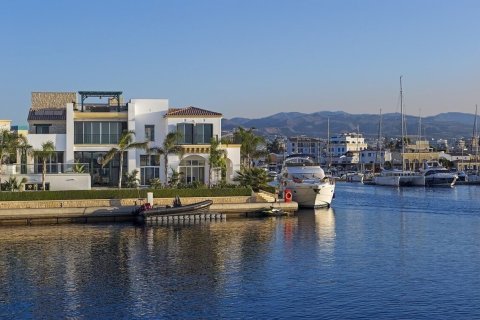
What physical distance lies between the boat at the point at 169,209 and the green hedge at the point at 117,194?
3.06 m

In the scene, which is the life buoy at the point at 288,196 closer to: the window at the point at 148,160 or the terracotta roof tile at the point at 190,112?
the terracotta roof tile at the point at 190,112

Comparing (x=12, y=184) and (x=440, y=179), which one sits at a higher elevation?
(x=12, y=184)

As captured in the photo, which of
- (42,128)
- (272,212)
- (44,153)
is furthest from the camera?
(42,128)

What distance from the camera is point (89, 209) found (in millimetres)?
55719

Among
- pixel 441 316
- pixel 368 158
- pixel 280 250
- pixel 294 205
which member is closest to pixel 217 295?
pixel 441 316

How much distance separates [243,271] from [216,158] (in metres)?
33.4

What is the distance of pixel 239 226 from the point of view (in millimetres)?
52812

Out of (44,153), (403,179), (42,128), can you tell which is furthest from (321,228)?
(403,179)

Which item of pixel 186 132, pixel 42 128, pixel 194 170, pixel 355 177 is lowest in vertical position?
pixel 355 177

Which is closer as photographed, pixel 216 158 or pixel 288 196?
pixel 288 196

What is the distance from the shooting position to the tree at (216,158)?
67.5 m

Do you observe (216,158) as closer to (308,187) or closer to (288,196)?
(288,196)

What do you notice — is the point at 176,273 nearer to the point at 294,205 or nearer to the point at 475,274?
the point at 475,274

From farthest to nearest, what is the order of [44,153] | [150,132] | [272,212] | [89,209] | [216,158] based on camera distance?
1. [150,132]
2. [216,158]
3. [44,153]
4. [272,212]
5. [89,209]
